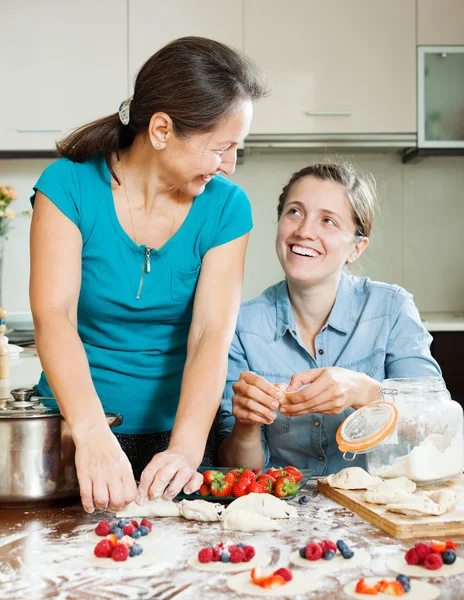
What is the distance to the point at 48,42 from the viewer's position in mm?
3250

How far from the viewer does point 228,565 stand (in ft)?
3.03

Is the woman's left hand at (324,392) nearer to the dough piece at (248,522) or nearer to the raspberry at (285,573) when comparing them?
the dough piece at (248,522)

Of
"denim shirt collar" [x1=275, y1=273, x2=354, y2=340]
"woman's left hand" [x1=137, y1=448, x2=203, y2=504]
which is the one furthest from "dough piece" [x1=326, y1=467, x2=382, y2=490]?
"denim shirt collar" [x1=275, y1=273, x2=354, y2=340]

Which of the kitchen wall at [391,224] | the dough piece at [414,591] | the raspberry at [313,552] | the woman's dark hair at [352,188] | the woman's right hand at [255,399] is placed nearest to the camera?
the dough piece at [414,591]

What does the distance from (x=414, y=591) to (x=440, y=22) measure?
292cm

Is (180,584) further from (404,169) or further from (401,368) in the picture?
(404,169)

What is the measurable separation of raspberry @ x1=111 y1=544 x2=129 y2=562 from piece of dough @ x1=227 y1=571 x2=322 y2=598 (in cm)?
14

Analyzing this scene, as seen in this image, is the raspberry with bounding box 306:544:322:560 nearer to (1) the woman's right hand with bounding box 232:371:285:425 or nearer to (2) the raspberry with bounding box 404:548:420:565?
(2) the raspberry with bounding box 404:548:420:565

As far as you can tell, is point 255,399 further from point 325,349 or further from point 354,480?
point 325,349

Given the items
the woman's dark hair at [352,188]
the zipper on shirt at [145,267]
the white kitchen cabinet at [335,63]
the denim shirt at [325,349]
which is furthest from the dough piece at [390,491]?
the white kitchen cabinet at [335,63]

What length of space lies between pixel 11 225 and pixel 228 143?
2.35m

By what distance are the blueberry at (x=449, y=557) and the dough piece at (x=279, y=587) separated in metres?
→ 0.16

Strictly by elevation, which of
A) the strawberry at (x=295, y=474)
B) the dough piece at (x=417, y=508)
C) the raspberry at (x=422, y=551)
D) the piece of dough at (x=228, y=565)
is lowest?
the piece of dough at (x=228, y=565)

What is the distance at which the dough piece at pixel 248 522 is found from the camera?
41.3 inches
